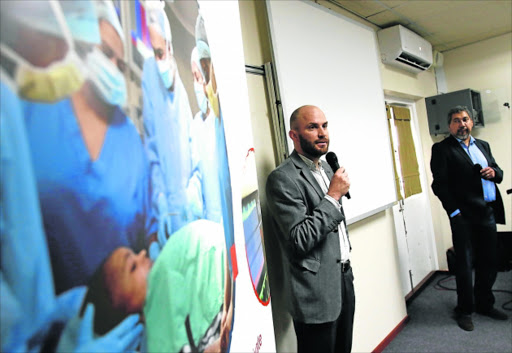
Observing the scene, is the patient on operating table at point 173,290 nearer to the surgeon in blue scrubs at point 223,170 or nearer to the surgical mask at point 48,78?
the surgeon in blue scrubs at point 223,170

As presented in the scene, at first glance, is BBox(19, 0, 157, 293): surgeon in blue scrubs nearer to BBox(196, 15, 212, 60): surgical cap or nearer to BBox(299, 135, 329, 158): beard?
BBox(196, 15, 212, 60): surgical cap

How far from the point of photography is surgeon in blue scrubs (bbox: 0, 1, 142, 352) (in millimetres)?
263

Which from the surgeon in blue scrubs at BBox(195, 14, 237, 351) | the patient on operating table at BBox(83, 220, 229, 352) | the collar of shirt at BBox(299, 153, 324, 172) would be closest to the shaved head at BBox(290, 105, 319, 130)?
the collar of shirt at BBox(299, 153, 324, 172)

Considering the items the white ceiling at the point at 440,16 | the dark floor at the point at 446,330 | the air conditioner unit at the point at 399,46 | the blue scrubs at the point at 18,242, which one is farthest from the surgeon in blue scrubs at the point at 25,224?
the air conditioner unit at the point at 399,46

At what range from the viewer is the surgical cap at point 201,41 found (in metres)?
0.56

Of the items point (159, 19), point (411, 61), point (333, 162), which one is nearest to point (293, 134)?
point (333, 162)

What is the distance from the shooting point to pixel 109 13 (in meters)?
0.36

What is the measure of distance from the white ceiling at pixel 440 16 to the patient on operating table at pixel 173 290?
229 centimetres

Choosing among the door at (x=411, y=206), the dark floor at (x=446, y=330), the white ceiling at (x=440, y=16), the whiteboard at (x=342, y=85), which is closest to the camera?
the whiteboard at (x=342, y=85)

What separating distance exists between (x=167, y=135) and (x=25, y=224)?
19cm

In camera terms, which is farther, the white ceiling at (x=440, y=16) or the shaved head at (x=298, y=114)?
the white ceiling at (x=440, y=16)

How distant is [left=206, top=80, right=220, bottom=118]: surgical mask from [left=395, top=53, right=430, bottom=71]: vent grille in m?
3.04

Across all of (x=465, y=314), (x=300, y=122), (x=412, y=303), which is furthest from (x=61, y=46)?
(x=412, y=303)

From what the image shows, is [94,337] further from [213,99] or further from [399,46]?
[399,46]
